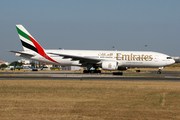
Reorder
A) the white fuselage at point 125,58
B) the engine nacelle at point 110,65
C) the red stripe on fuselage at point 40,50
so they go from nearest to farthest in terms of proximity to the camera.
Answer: the engine nacelle at point 110,65, the white fuselage at point 125,58, the red stripe on fuselage at point 40,50

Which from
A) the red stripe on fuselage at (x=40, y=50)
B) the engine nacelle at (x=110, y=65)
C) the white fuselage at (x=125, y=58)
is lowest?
the engine nacelle at (x=110, y=65)

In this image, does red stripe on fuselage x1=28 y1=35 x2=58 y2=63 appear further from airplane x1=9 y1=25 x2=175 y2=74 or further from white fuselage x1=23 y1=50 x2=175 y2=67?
white fuselage x1=23 y1=50 x2=175 y2=67

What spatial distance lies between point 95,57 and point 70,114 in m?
33.9

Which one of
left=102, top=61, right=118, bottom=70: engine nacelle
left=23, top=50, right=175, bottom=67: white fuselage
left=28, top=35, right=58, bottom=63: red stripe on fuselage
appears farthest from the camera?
left=28, top=35, right=58, bottom=63: red stripe on fuselage

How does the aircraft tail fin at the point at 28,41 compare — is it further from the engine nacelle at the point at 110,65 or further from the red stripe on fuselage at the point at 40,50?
the engine nacelle at the point at 110,65

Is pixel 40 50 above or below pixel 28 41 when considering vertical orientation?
below

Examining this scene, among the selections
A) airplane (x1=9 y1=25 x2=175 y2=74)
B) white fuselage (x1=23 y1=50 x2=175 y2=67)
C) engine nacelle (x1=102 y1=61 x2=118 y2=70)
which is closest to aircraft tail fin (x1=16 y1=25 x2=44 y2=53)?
airplane (x1=9 y1=25 x2=175 y2=74)

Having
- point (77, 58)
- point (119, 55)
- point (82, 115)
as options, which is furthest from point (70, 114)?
point (119, 55)

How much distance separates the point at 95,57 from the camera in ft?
141

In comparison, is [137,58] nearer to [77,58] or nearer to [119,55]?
[119,55]

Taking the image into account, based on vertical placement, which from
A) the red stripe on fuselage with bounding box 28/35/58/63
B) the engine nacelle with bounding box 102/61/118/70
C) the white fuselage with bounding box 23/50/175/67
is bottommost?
the engine nacelle with bounding box 102/61/118/70

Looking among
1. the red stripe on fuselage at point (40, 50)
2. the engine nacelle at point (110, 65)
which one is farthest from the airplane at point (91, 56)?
the engine nacelle at point (110, 65)

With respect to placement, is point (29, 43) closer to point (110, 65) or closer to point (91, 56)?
point (91, 56)

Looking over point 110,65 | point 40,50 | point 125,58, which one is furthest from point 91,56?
point 40,50
